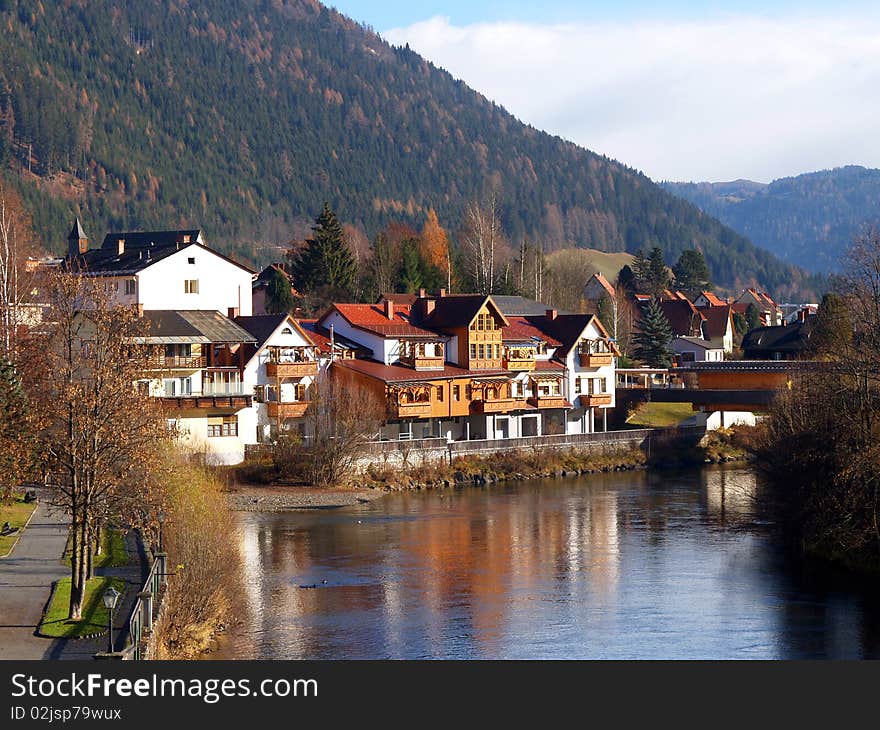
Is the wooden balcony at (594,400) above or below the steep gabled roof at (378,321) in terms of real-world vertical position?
below

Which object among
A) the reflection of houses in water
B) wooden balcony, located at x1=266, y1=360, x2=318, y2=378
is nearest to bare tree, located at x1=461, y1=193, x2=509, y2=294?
wooden balcony, located at x1=266, y1=360, x2=318, y2=378

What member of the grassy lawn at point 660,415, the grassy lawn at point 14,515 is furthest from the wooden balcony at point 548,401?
the grassy lawn at point 14,515

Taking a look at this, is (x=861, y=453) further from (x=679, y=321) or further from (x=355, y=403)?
(x=679, y=321)

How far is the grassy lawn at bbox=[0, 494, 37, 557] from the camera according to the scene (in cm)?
3670

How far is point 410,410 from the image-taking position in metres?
63.3

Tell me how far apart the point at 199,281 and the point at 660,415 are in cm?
2701

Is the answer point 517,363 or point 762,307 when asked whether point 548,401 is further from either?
point 762,307

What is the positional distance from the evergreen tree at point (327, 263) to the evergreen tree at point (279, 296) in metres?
2.39

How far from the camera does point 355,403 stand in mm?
58688

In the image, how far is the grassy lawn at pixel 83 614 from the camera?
26.8m

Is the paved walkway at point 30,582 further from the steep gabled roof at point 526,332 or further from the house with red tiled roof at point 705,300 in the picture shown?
the house with red tiled roof at point 705,300

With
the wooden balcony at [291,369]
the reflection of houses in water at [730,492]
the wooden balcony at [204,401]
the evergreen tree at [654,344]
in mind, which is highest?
the evergreen tree at [654,344]

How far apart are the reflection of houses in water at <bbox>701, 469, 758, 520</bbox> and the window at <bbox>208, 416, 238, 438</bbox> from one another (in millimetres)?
19959

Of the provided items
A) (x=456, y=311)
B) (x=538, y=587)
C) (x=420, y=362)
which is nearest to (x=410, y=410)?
(x=420, y=362)
